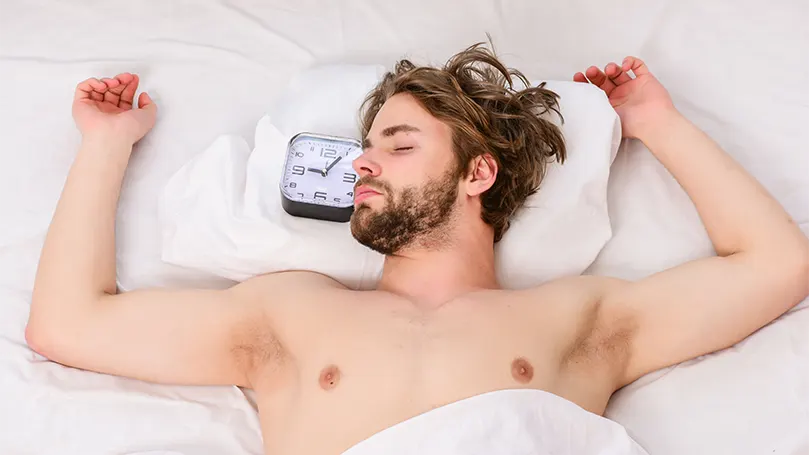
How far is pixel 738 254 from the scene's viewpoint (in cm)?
188

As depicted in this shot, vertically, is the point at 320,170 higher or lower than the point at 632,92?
lower

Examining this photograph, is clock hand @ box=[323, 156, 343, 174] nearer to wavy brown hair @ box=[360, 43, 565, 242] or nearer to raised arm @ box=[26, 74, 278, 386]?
wavy brown hair @ box=[360, 43, 565, 242]

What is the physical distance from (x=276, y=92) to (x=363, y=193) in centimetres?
59

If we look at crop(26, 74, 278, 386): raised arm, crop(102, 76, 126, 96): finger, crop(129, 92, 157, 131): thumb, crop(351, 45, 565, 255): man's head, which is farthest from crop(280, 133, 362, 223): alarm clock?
crop(102, 76, 126, 96): finger

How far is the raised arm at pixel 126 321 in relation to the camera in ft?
5.85

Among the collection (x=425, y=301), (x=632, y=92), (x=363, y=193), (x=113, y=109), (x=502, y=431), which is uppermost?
(x=632, y=92)

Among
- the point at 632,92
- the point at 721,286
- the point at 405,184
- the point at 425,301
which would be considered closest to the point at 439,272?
the point at 425,301

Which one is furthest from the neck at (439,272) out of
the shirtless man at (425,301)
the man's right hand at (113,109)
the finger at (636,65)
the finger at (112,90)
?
the finger at (112,90)

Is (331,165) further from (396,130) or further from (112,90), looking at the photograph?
(112,90)

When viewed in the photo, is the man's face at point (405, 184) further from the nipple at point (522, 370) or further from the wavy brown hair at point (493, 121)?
the nipple at point (522, 370)

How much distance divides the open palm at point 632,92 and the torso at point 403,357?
514 mm

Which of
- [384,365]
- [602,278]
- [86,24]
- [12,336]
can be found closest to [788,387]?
[602,278]

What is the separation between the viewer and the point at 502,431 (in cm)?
154

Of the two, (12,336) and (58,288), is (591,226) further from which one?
(12,336)
